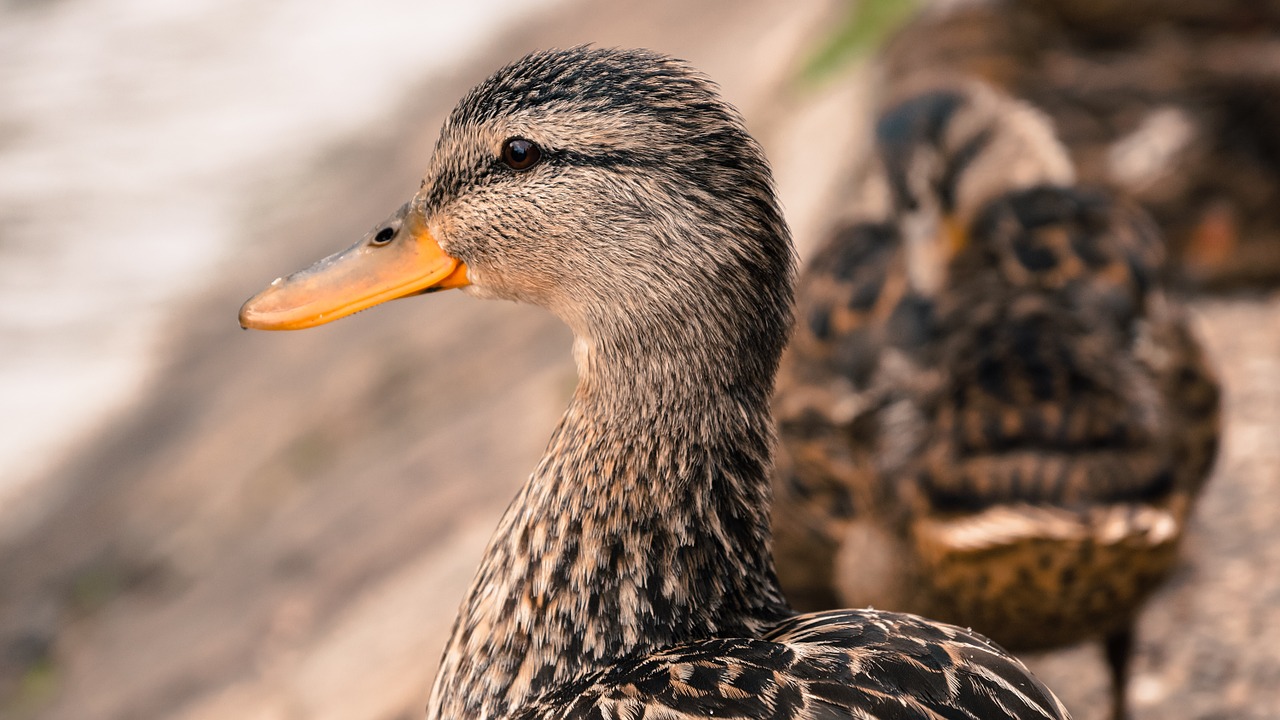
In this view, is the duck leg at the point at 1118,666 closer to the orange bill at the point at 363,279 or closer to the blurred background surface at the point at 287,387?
the blurred background surface at the point at 287,387

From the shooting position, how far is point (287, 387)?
8000 millimetres

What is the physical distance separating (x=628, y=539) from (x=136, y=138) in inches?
474

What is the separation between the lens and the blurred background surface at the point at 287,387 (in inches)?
165

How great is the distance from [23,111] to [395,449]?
28.9 feet

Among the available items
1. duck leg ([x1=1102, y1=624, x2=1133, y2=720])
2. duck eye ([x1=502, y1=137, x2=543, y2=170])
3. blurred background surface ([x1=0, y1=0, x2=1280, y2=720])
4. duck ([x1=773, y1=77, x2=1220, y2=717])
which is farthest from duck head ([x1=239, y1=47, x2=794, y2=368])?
blurred background surface ([x1=0, y1=0, x2=1280, y2=720])

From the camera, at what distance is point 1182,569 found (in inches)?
144

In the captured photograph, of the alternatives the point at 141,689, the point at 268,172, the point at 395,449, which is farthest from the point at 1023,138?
the point at 268,172

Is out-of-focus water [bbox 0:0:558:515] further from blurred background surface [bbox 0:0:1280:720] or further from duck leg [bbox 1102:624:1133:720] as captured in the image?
duck leg [bbox 1102:624:1133:720]

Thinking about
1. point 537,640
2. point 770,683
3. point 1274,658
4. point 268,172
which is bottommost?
point 1274,658

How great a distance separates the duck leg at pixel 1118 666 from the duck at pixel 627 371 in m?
1.16

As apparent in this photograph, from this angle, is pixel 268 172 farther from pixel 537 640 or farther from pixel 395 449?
pixel 537 640

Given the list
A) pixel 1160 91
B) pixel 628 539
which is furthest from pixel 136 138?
pixel 628 539

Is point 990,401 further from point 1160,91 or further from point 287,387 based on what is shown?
point 287,387

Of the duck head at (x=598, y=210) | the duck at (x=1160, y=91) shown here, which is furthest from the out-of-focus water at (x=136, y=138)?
the duck head at (x=598, y=210)
